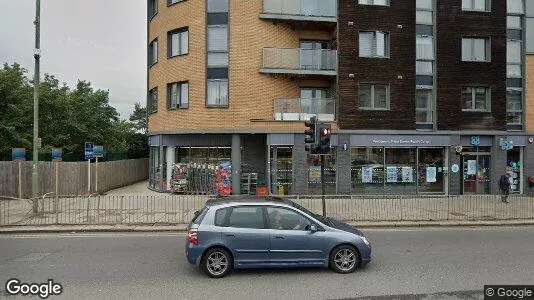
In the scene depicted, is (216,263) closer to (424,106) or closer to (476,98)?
(424,106)

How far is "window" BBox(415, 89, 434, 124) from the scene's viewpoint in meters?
20.4

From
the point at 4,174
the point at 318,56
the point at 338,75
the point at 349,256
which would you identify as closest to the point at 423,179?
the point at 338,75

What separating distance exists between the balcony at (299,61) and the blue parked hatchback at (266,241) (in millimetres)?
12956

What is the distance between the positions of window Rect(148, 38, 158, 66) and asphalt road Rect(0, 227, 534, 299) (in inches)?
585

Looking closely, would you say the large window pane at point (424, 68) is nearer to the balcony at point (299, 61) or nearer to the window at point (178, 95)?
the balcony at point (299, 61)

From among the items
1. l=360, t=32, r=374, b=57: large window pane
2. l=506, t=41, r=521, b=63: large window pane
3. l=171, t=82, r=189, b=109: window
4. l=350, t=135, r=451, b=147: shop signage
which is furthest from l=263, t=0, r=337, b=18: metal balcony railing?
l=506, t=41, r=521, b=63: large window pane

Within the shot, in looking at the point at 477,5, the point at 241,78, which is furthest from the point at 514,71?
the point at 241,78

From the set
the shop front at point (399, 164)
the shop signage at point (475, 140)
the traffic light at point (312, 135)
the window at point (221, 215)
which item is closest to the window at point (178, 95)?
the shop front at point (399, 164)

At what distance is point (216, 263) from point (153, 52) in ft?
62.7

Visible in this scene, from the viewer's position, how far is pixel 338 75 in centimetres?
1953

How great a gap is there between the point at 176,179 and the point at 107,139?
16704 millimetres

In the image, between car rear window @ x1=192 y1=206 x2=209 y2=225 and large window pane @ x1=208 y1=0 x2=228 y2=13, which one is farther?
large window pane @ x1=208 y1=0 x2=228 y2=13

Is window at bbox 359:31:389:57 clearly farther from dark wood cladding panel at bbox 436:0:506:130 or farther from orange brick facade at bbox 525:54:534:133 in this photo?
orange brick facade at bbox 525:54:534:133

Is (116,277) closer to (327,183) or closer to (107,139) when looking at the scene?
(327,183)
